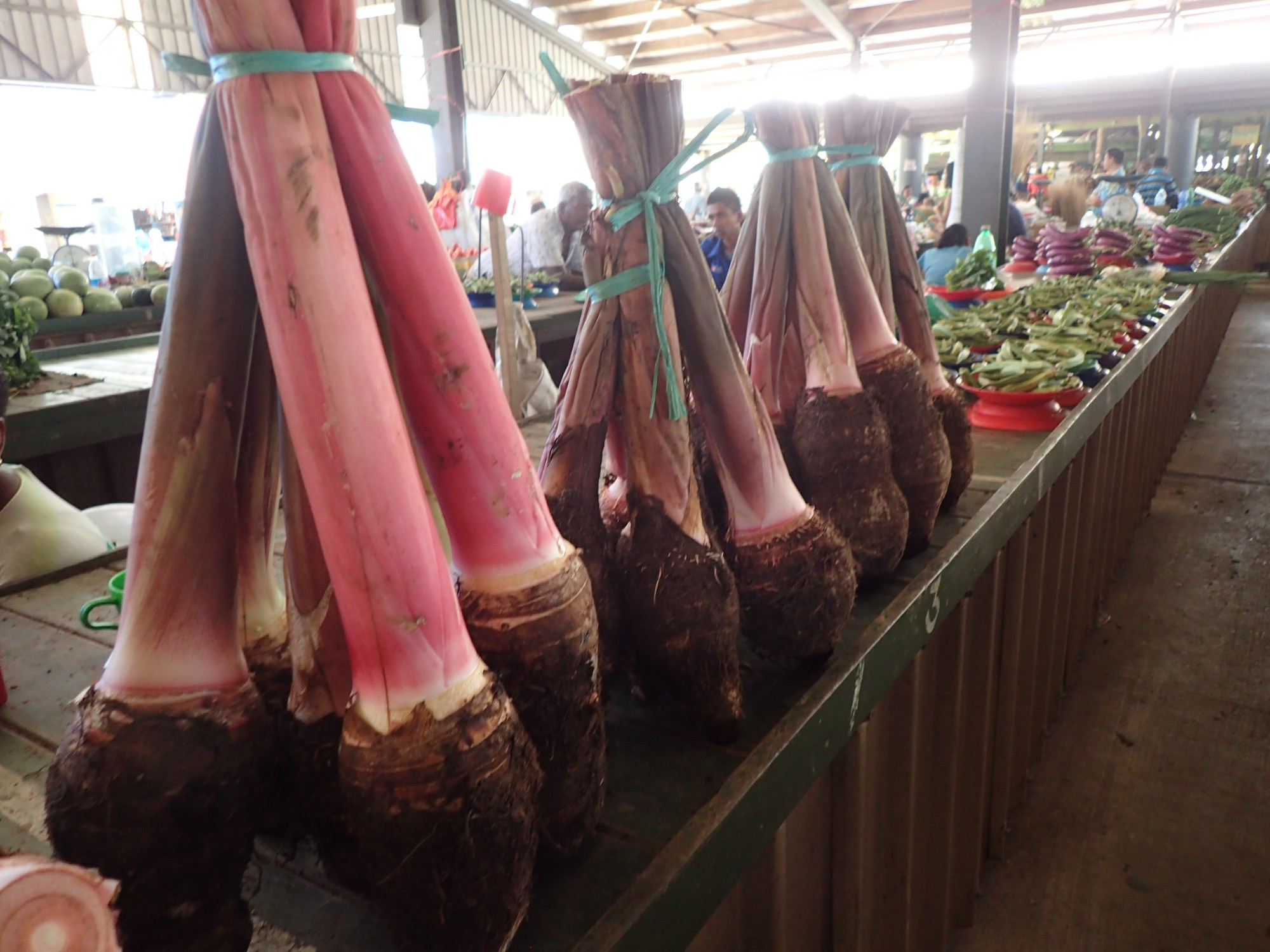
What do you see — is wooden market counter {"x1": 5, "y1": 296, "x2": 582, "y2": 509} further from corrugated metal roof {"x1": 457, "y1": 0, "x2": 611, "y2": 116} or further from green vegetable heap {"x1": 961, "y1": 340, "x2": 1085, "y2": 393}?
corrugated metal roof {"x1": 457, "y1": 0, "x2": 611, "y2": 116}

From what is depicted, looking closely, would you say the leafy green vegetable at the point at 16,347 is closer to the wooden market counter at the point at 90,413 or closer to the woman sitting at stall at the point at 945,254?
the wooden market counter at the point at 90,413

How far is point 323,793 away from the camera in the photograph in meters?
0.62

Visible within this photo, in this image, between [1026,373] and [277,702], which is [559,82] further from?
[1026,373]

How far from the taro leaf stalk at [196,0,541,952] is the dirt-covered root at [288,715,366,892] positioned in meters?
0.08

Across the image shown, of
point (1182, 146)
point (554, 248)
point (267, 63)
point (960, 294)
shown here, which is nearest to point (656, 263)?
point (267, 63)

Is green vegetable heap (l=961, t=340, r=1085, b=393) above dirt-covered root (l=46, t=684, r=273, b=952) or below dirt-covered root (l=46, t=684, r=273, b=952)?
below

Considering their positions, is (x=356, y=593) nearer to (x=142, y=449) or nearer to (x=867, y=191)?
(x=142, y=449)

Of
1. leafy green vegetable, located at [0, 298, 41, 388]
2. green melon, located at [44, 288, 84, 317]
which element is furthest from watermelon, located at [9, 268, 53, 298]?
leafy green vegetable, located at [0, 298, 41, 388]

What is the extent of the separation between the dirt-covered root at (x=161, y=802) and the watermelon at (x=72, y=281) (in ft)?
17.5

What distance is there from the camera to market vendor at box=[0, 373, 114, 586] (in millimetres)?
1602

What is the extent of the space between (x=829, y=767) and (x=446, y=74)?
617 cm

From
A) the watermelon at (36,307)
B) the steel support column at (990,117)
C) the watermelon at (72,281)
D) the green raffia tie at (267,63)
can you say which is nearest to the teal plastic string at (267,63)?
the green raffia tie at (267,63)

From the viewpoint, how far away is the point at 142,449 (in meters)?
0.55

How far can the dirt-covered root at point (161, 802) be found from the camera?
53cm
